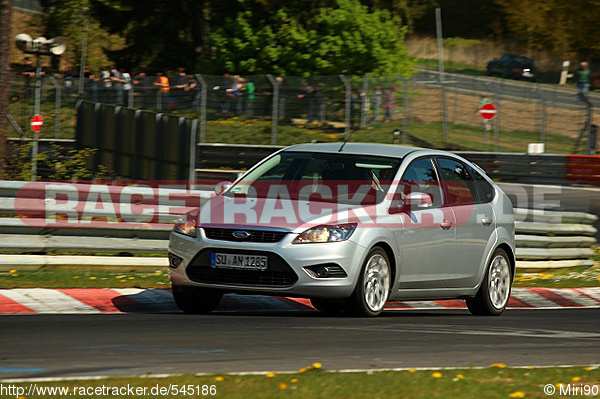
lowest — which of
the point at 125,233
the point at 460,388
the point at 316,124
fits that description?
the point at 460,388

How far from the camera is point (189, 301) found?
9078 millimetres

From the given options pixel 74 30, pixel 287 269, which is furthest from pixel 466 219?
pixel 74 30

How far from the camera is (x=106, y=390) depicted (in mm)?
5156

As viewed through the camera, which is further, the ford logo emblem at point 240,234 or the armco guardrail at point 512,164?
the armco guardrail at point 512,164

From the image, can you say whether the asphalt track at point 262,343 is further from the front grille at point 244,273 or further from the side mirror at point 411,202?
the side mirror at point 411,202

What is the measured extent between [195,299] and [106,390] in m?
3.95

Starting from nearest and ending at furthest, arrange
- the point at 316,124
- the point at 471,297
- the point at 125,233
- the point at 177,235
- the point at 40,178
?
1. the point at 177,235
2. the point at 471,297
3. the point at 125,233
4. the point at 40,178
5. the point at 316,124

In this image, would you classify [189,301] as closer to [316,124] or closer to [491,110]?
[316,124]

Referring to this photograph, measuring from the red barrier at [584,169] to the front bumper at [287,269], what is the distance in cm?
2215

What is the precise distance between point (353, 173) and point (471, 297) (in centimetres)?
196

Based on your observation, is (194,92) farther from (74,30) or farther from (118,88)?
(74,30)

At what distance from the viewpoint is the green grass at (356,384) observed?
17.2ft

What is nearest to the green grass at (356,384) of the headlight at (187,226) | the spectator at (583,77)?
the headlight at (187,226)

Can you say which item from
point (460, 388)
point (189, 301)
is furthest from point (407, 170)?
point (460, 388)
